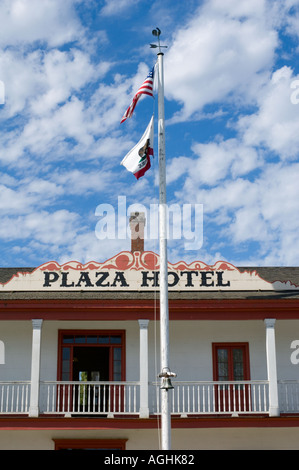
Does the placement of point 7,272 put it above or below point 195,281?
above

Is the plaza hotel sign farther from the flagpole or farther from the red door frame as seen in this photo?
the flagpole

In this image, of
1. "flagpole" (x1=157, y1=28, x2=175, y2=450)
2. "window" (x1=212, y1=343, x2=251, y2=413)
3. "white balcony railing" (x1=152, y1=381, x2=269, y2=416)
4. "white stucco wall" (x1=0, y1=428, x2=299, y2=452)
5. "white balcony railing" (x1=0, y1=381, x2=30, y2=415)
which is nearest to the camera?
"flagpole" (x1=157, y1=28, x2=175, y2=450)

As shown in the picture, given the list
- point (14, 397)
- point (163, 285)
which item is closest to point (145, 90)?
point (163, 285)

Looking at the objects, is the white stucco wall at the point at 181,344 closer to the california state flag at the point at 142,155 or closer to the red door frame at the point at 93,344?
the red door frame at the point at 93,344

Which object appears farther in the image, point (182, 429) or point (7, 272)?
point (7, 272)

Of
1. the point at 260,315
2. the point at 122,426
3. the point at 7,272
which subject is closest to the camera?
the point at 122,426

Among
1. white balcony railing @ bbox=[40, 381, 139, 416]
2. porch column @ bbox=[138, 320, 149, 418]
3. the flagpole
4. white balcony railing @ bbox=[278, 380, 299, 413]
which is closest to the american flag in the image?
the flagpole

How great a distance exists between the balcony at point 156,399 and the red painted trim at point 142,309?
1854 millimetres

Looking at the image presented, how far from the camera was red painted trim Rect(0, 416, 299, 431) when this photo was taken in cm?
1898

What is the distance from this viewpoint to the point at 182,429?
765 inches

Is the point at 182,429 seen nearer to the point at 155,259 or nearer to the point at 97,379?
the point at 97,379


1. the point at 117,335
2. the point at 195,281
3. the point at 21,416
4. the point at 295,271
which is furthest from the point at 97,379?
the point at 295,271

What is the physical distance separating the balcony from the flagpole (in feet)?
13.8

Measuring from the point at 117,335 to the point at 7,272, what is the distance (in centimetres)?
615
